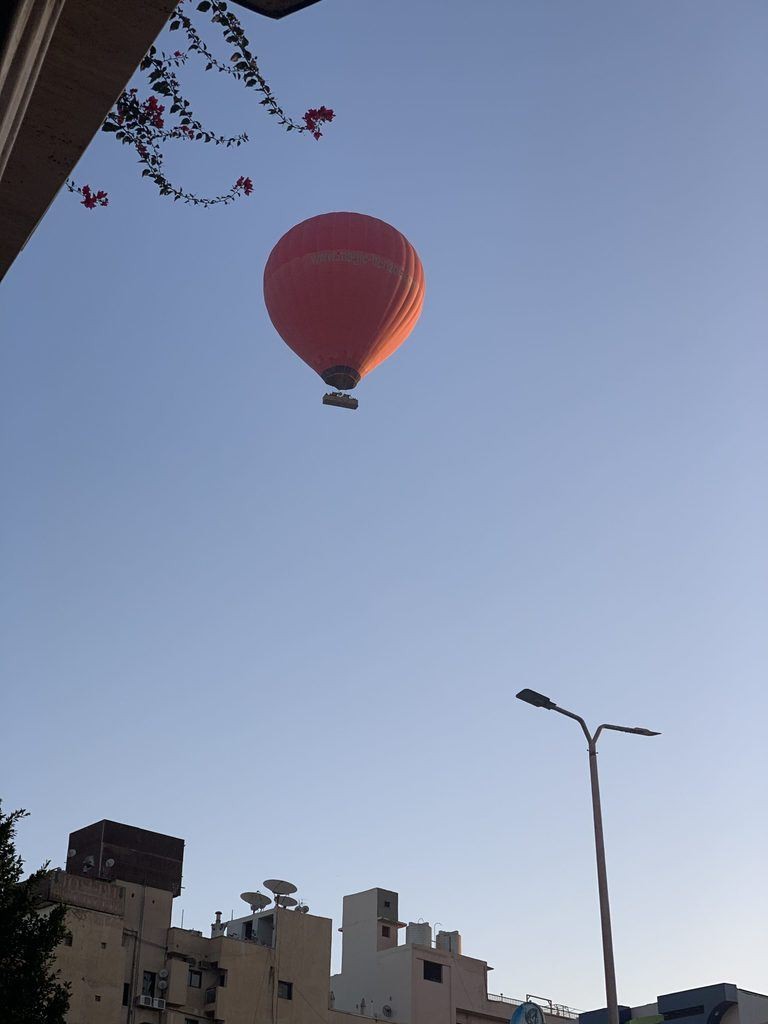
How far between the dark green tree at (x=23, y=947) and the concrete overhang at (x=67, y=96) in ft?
98.8

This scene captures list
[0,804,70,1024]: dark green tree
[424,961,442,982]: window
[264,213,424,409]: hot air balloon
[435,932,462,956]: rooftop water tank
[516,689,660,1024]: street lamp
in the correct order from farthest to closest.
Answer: [435,932,462,956]: rooftop water tank, [424,961,442,982]: window, [264,213,424,409]: hot air balloon, [0,804,70,1024]: dark green tree, [516,689,660,1024]: street lamp

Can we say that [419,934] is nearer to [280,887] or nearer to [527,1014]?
[280,887]

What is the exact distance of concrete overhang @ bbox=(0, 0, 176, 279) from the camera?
6.10 metres

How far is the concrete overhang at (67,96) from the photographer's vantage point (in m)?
6.10

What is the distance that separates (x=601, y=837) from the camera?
21.8 metres

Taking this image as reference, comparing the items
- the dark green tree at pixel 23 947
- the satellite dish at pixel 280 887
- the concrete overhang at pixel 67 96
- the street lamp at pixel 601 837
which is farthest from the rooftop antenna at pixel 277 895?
the concrete overhang at pixel 67 96

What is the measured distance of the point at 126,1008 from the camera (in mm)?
54281

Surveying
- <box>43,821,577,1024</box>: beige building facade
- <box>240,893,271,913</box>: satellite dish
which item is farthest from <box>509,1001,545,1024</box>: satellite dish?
<box>240,893,271,913</box>: satellite dish

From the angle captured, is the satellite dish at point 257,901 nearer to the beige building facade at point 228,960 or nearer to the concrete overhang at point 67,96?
the beige building facade at point 228,960

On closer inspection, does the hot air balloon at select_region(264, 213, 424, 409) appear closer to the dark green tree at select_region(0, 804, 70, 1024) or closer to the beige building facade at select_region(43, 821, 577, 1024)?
the dark green tree at select_region(0, 804, 70, 1024)

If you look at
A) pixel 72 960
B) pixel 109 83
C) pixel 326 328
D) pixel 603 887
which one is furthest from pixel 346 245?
pixel 109 83

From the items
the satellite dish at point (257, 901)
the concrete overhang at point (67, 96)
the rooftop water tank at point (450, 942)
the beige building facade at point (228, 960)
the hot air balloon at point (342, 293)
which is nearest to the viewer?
the concrete overhang at point (67, 96)

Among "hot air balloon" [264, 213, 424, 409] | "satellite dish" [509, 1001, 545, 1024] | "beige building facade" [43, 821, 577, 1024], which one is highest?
"hot air balloon" [264, 213, 424, 409]

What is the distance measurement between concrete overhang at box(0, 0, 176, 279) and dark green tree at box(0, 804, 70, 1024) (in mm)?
30129
